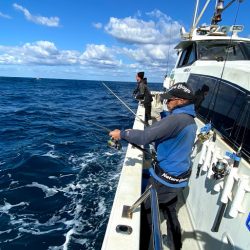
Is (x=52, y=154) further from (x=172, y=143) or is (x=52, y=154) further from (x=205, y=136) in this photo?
(x=172, y=143)

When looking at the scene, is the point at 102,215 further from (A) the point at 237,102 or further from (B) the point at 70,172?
(A) the point at 237,102

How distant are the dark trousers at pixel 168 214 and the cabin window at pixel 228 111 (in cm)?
90

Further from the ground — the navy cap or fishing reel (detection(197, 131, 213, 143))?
the navy cap

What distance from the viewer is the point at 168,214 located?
305cm

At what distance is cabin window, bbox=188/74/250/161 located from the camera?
306 centimetres

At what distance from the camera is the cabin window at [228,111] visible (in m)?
3.06

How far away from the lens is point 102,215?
5531 millimetres

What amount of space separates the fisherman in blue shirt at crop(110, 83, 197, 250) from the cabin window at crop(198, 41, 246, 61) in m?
2.98

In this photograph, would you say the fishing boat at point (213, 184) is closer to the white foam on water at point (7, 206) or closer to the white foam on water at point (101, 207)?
the white foam on water at point (101, 207)

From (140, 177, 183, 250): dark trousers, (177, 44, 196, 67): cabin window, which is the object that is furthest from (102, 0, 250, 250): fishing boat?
(177, 44, 196, 67): cabin window

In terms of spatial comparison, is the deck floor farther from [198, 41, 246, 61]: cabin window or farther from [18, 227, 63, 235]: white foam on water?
[198, 41, 246, 61]: cabin window

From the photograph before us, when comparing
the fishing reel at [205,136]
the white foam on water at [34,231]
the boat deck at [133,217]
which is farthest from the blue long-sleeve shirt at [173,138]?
the white foam on water at [34,231]

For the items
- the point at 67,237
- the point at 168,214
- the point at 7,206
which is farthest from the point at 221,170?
the point at 7,206

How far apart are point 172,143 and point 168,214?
0.92m
